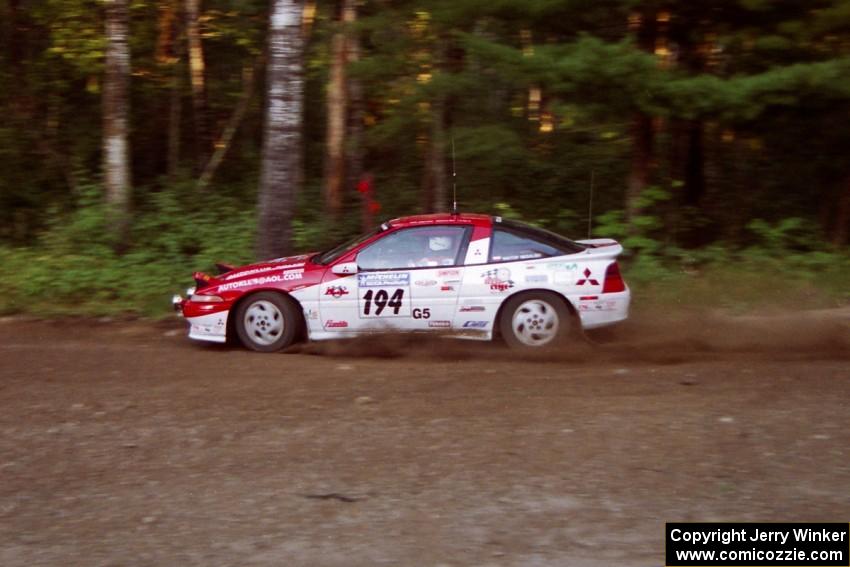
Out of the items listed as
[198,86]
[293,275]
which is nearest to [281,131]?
[293,275]

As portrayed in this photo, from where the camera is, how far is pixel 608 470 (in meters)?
5.96

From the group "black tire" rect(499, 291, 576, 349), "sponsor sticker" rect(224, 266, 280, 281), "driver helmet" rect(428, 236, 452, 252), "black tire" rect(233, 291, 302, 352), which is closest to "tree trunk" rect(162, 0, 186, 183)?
"sponsor sticker" rect(224, 266, 280, 281)

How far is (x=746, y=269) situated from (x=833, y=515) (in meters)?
8.23

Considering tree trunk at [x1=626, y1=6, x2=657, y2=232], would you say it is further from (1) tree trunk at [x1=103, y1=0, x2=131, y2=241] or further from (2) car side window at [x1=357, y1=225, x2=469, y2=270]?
(1) tree trunk at [x1=103, y1=0, x2=131, y2=241]

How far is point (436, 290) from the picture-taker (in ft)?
31.5

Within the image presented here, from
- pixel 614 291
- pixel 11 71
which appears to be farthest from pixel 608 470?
pixel 11 71

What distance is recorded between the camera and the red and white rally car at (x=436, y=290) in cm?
960

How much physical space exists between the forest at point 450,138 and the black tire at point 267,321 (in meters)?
2.80

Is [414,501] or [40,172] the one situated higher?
[40,172]

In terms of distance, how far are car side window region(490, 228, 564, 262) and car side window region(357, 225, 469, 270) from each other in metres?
0.32

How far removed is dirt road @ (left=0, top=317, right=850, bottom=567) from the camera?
A: 5.10m

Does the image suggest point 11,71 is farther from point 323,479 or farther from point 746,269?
point 323,479

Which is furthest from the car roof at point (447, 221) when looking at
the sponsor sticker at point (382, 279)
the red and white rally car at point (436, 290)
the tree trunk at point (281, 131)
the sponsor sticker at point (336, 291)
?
the tree trunk at point (281, 131)

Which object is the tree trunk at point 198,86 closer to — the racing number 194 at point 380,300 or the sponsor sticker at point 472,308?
the racing number 194 at point 380,300
